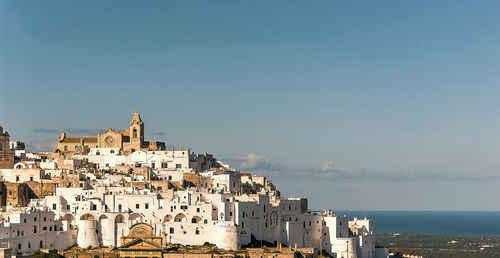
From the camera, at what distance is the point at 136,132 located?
4107 inches

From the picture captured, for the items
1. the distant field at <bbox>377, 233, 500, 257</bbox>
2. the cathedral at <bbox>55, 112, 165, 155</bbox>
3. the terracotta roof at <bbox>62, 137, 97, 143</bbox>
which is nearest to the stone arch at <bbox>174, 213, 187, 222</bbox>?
the cathedral at <bbox>55, 112, 165, 155</bbox>

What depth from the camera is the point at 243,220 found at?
265 feet

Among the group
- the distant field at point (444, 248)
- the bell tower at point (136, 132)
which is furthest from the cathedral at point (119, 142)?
the distant field at point (444, 248)

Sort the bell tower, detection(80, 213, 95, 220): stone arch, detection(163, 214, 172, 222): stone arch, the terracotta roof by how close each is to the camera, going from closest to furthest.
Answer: detection(80, 213, 95, 220): stone arch → detection(163, 214, 172, 222): stone arch → the bell tower → the terracotta roof

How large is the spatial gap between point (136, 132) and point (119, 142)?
2529 mm

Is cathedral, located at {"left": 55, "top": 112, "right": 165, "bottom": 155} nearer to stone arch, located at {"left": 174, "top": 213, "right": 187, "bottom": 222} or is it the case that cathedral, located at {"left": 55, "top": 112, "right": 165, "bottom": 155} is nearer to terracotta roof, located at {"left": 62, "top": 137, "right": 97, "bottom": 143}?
terracotta roof, located at {"left": 62, "top": 137, "right": 97, "bottom": 143}

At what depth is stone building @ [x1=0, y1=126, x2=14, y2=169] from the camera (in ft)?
315

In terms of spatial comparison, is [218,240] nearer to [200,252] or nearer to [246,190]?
[200,252]

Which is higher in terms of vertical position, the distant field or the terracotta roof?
the terracotta roof

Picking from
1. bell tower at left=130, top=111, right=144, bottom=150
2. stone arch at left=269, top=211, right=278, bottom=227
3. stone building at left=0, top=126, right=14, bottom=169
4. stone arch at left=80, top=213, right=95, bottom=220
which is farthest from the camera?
bell tower at left=130, top=111, right=144, bottom=150

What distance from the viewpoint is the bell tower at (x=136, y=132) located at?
340 feet

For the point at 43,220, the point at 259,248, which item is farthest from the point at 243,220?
the point at 43,220

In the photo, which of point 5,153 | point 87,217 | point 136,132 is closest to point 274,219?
point 87,217

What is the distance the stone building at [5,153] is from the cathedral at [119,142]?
341 inches
